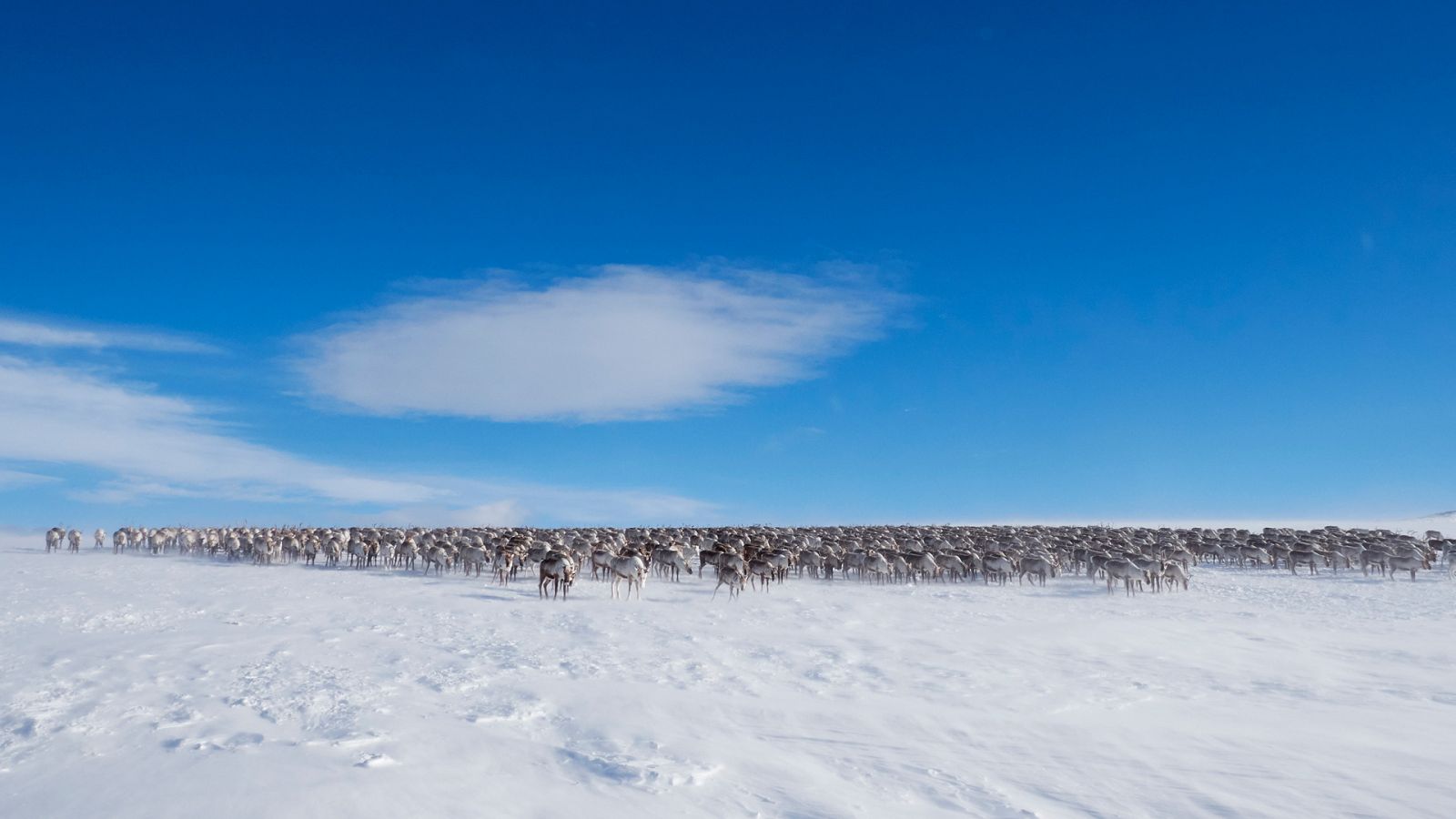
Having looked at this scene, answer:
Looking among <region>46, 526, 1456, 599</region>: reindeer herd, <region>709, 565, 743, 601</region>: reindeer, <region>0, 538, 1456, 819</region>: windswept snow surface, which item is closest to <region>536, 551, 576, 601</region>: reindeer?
<region>46, 526, 1456, 599</region>: reindeer herd

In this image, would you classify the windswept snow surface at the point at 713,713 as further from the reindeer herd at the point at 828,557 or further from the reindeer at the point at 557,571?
the reindeer herd at the point at 828,557

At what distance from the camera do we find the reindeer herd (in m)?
28.9

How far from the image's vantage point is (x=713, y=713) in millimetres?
10961

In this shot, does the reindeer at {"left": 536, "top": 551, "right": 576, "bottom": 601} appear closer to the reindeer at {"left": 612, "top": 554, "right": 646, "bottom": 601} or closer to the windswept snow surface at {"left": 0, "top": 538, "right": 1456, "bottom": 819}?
the reindeer at {"left": 612, "top": 554, "right": 646, "bottom": 601}

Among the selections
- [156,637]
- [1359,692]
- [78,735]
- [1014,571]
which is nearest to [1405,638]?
[1359,692]

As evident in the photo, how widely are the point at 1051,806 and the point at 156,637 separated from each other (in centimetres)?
1702

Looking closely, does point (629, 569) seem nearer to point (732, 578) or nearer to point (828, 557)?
point (732, 578)

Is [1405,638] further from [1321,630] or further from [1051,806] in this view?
[1051,806]

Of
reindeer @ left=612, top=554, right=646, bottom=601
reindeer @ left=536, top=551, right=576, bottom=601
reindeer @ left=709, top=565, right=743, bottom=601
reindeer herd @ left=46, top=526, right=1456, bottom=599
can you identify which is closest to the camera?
reindeer @ left=536, top=551, right=576, bottom=601

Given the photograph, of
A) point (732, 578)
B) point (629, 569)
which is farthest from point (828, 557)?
point (629, 569)

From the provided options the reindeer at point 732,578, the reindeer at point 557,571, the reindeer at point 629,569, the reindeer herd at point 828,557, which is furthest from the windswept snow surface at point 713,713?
the reindeer herd at point 828,557

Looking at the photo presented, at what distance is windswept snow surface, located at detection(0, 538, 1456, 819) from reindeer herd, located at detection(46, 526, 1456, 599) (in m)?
6.63

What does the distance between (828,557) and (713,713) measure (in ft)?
80.6

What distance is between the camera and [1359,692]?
13148 millimetres
